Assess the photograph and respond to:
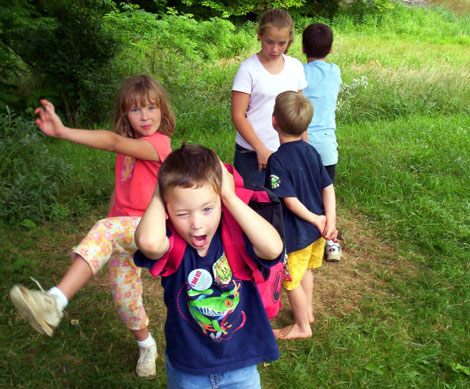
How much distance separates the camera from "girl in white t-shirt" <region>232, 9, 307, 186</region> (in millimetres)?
3162

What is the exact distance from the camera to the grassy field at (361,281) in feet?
9.43

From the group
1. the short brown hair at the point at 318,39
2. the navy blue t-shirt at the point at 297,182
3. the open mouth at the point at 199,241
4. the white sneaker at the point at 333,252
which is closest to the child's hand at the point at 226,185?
the open mouth at the point at 199,241

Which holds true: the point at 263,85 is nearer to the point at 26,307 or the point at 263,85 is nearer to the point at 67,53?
the point at 26,307

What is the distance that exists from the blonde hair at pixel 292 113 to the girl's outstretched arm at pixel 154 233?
121 centimetres

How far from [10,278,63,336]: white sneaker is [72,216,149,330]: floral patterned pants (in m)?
0.31

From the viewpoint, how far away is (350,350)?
3047 mm

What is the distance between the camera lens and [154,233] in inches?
64.8

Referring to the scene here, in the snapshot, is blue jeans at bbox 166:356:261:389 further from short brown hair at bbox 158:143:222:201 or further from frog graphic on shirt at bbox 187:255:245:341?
short brown hair at bbox 158:143:222:201

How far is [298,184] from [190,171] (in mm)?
1228

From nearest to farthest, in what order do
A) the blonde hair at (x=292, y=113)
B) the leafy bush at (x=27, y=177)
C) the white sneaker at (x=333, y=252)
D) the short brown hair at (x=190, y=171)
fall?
the short brown hair at (x=190, y=171) < the blonde hair at (x=292, y=113) < the white sneaker at (x=333, y=252) < the leafy bush at (x=27, y=177)

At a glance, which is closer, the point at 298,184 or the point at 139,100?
the point at 139,100

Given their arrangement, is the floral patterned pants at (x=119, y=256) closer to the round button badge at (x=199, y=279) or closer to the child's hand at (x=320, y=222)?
the round button badge at (x=199, y=279)

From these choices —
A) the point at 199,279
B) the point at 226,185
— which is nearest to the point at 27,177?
the point at 199,279

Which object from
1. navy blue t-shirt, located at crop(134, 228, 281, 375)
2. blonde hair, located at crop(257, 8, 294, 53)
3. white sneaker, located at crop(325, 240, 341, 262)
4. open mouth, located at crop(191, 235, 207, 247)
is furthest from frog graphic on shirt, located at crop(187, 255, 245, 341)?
white sneaker, located at crop(325, 240, 341, 262)
